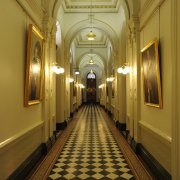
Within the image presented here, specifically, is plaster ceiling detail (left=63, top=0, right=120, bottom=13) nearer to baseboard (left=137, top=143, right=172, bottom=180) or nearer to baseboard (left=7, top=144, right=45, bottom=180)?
baseboard (left=137, top=143, right=172, bottom=180)

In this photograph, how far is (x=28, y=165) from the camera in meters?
5.69

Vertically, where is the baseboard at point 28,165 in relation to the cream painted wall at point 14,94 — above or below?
below

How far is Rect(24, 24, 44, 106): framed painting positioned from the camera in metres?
5.55

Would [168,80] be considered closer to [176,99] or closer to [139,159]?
[176,99]

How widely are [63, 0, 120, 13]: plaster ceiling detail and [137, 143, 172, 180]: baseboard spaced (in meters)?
8.43

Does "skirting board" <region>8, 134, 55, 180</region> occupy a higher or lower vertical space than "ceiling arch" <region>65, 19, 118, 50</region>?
lower

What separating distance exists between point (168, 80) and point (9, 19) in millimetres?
3495

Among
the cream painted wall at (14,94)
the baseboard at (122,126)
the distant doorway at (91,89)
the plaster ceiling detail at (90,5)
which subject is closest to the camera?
the cream painted wall at (14,94)

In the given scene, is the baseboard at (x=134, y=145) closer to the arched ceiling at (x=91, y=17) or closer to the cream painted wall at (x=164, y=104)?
the cream painted wall at (x=164, y=104)

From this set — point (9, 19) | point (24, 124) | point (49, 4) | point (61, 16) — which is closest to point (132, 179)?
point (24, 124)

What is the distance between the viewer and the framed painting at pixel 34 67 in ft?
18.2

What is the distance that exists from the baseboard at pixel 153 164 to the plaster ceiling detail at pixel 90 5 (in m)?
8.43

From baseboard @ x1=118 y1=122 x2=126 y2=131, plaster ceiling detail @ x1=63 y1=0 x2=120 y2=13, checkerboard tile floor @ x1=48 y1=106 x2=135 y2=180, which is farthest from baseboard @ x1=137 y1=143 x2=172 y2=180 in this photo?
plaster ceiling detail @ x1=63 y1=0 x2=120 y2=13

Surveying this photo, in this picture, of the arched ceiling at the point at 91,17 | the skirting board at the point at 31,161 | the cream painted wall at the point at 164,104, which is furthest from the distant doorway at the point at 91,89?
the cream painted wall at the point at 164,104
